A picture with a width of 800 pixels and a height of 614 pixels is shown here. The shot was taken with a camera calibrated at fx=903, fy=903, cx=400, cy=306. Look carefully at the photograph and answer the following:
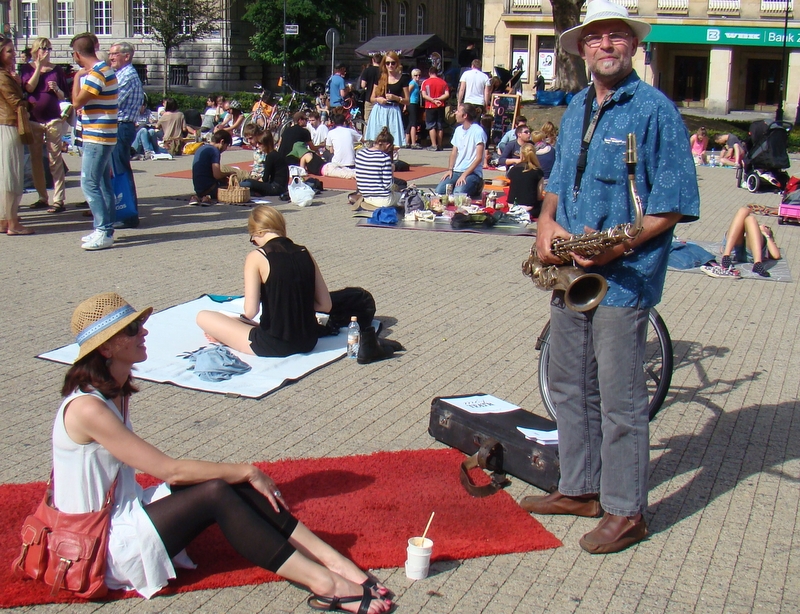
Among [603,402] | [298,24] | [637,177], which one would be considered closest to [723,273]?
[603,402]

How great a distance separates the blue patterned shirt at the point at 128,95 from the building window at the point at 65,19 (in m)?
45.3

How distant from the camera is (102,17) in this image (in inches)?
1996

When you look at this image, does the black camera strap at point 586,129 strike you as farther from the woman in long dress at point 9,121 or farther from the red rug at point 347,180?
the red rug at point 347,180

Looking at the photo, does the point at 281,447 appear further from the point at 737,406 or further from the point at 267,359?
the point at 737,406

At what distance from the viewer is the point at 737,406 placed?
5652mm

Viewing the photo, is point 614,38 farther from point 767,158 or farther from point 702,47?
point 702,47

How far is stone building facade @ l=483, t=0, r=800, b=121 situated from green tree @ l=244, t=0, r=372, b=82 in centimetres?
892

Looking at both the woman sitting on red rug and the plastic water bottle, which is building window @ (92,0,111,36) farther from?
the woman sitting on red rug

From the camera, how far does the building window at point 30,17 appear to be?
51.3m

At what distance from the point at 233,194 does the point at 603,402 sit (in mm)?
9995

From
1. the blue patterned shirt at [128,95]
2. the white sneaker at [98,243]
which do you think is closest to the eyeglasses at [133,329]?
the white sneaker at [98,243]

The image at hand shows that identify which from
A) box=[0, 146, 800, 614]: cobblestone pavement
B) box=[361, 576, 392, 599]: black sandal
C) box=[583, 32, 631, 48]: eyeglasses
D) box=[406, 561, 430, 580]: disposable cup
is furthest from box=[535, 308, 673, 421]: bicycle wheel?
box=[361, 576, 392, 599]: black sandal

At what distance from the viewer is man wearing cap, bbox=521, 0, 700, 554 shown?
11.8ft

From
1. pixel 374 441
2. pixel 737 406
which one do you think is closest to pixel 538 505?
pixel 374 441
